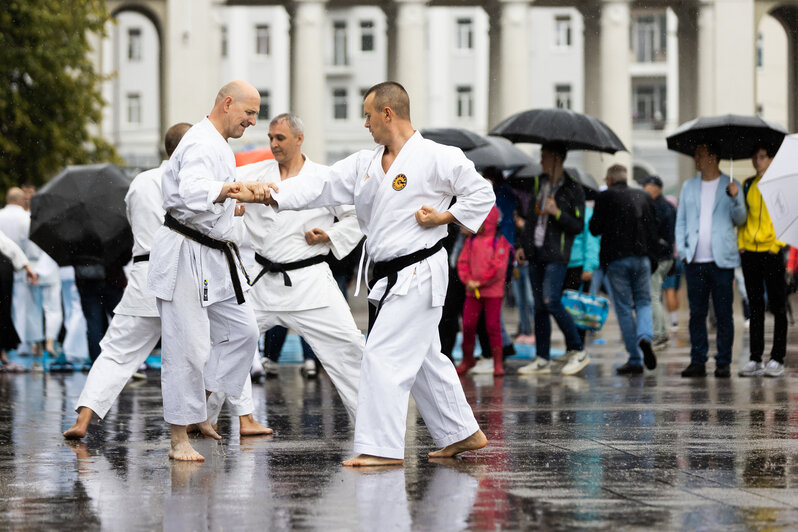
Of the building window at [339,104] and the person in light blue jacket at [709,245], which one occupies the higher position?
the building window at [339,104]

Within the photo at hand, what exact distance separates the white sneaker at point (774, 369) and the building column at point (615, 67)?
33.5 metres

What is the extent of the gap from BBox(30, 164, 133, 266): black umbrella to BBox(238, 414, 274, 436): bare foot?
5.33 m

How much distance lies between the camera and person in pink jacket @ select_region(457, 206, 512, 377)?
562 inches

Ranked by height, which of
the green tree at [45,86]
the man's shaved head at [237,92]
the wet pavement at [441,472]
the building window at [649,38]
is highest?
the building window at [649,38]

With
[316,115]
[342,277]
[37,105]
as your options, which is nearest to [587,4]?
[316,115]

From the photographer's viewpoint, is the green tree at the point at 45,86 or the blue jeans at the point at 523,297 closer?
the blue jeans at the point at 523,297

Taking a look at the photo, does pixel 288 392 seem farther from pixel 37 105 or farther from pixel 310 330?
pixel 37 105

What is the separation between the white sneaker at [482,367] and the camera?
1448cm

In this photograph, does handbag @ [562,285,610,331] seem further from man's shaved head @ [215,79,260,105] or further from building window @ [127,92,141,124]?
building window @ [127,92,141,124]

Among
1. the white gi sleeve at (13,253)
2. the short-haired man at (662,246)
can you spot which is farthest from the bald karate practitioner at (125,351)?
the short-haired man at (662,246)

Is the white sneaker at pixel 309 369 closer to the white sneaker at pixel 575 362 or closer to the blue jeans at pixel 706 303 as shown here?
the white sneaker at pixel 575 362

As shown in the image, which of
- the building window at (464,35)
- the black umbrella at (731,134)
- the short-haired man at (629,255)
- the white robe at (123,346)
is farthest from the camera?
the building window at (464,35)

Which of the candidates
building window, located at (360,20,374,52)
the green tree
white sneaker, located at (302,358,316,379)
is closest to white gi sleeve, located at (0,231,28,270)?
white sneaker, located at (302,358,316,379)

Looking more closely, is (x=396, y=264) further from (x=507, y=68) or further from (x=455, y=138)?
(x=507, y=68)
